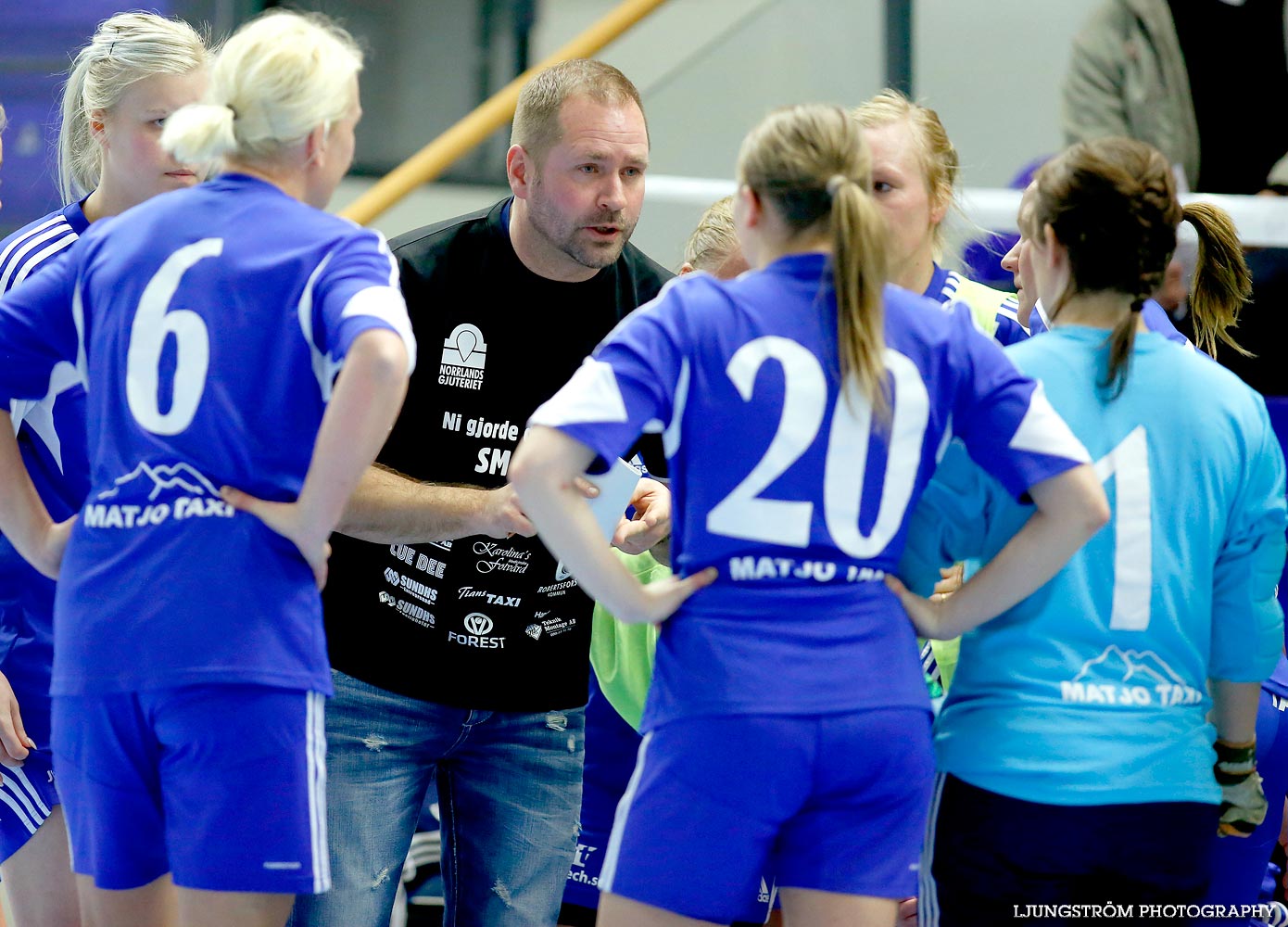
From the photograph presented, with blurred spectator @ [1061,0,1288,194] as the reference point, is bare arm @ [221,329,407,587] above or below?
below

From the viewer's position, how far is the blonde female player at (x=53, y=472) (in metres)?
2.49

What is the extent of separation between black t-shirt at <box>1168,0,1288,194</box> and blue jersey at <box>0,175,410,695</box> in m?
3.61

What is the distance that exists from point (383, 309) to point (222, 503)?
33 centimetres

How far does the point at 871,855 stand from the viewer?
1857 mm

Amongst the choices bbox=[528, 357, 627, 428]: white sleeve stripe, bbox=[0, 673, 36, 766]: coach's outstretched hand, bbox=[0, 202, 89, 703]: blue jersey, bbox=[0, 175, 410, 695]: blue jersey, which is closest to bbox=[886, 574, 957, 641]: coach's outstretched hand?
bbox=[528, 357, 627, 428]: white sleeve stripe

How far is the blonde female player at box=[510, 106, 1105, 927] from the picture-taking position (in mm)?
1823

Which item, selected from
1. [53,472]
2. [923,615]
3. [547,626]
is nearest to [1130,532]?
[923,615]

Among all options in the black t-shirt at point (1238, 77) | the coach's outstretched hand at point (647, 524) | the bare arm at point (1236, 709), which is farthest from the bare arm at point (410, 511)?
the black t-shirt at point (1238, 77)

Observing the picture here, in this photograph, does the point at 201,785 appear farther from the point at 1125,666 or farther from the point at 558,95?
the point at 558,95

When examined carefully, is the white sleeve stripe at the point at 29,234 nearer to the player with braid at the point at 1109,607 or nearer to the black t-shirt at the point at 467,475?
the black t-shirt at the point at 467,475

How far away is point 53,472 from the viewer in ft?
8.11

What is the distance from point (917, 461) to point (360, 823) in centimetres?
126

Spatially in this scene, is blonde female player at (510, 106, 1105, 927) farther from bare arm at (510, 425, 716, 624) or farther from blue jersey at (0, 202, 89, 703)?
blue jersey at (0, 202, 89, 703)

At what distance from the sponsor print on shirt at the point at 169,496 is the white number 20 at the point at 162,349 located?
53mm
